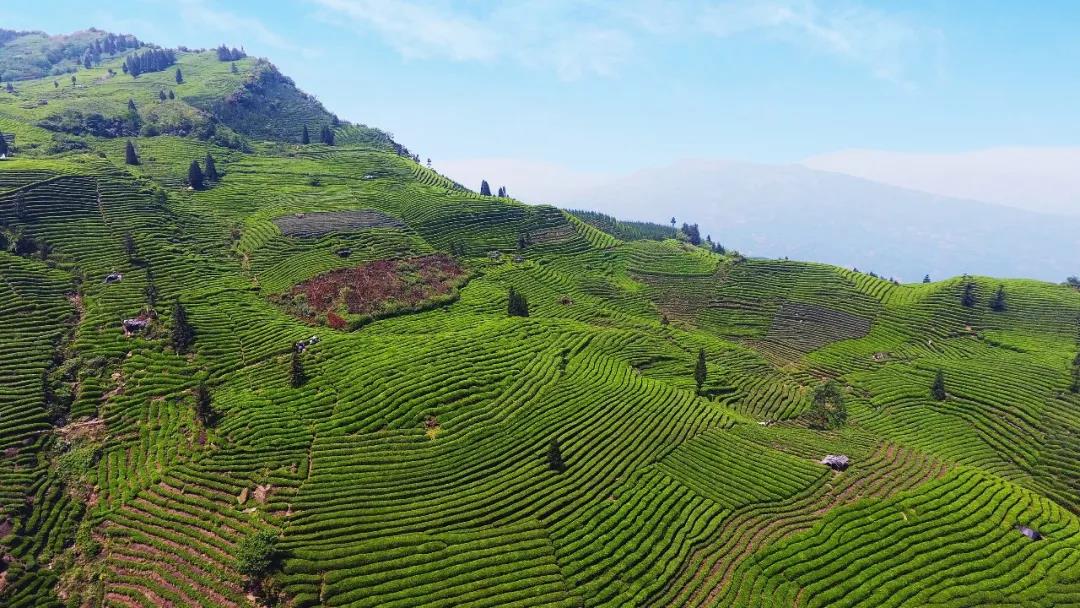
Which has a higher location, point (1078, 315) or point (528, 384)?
point (1078, 315)

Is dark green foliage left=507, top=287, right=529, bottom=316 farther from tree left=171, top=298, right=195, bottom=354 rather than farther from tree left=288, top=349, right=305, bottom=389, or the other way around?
tree left=171, top=298, right=195, bottom=354

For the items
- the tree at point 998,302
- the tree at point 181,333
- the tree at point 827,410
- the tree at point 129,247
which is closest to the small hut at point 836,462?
the tree at point 827,410

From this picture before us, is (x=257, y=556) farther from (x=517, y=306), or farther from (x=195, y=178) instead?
(x=195, y=178)

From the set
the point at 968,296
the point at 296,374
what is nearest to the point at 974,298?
the point at 968,296

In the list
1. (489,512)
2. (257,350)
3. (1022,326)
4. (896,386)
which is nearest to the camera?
(489,512)

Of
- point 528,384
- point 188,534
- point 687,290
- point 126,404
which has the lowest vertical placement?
point 188,534

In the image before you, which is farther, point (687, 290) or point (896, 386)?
point (687, 290)

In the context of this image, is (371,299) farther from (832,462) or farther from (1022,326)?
(1022,326)

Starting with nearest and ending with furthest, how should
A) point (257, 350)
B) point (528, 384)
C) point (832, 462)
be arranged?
point (832, 462)
point (528, 384)
point (257, 350)

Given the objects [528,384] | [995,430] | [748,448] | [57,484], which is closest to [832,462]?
[748,448]
